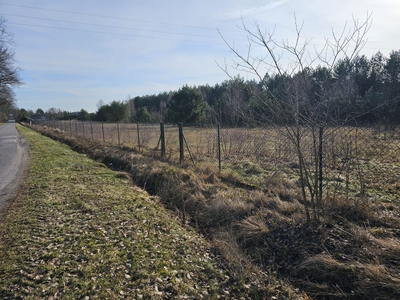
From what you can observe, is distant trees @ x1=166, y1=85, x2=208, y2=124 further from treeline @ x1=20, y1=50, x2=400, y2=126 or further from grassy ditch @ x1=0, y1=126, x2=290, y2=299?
grassy ditch @ x1=0, y1=126, x2=290, y2=299

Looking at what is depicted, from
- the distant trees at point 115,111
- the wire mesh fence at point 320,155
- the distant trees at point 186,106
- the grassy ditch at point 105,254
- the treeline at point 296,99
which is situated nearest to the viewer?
the grassy ditch at point 105,254

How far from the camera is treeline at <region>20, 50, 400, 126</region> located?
412 cm

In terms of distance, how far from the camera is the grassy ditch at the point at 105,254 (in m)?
3.00

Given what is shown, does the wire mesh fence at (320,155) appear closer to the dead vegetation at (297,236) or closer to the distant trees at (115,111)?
the dead vegetation at (297,236)

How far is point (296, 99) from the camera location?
13.0ft

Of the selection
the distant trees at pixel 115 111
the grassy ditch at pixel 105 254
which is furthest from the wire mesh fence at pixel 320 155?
the distant trees at pixel 115 111

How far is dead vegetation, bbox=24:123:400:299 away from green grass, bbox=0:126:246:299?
1.67 ft

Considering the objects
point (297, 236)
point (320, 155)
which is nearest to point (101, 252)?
point (297, 236)

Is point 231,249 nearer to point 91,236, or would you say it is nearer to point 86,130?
point 91,236

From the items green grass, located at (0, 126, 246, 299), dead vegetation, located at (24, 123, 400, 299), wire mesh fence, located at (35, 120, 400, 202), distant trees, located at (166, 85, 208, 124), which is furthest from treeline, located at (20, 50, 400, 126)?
green grass, located at (0, 126, 246, 299)

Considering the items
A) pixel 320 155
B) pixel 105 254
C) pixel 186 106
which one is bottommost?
pixel 105 254

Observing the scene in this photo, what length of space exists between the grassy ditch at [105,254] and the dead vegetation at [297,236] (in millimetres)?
387

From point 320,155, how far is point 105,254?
13.1 ft

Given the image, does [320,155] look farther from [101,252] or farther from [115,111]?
[115,111]
